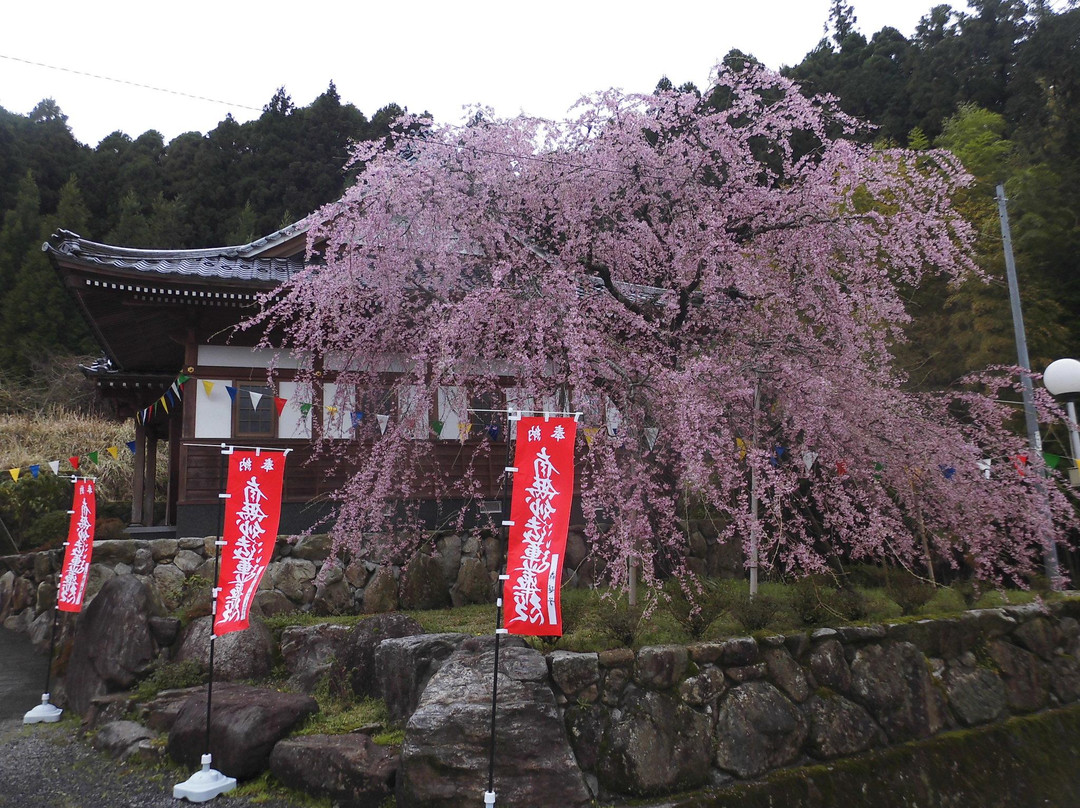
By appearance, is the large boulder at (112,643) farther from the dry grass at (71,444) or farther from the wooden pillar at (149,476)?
the dry grass at (71,444)

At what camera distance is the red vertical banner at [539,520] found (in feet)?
17.5

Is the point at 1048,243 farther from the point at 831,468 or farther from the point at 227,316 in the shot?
the point at 227,316

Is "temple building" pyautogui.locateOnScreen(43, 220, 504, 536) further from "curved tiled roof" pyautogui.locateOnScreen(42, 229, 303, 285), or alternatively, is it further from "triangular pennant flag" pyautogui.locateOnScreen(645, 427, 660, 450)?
"triangular pennant flag" pyautogui.locateOnScreen(645, 427, 660, 450)

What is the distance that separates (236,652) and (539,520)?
16.8 ft

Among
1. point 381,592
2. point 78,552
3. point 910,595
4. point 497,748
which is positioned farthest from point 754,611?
point 78,552

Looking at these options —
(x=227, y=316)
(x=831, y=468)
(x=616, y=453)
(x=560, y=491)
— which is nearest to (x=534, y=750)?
(x=560, y=491)

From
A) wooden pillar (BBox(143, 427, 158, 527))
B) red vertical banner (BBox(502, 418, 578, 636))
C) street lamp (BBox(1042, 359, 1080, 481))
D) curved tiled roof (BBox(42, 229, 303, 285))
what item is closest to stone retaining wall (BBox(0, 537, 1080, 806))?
red vertical banner (BBox(502, 418, 578, 636))

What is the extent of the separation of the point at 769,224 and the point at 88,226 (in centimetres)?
3232

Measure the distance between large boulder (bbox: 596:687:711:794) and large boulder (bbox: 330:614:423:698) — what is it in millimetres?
2731

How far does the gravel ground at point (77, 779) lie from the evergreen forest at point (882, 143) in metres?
9.12

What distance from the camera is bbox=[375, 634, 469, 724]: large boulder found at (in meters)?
6.50

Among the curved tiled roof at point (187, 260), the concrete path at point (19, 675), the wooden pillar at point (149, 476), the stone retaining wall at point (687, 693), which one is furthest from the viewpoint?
the wooden pillar at point (149, 476)

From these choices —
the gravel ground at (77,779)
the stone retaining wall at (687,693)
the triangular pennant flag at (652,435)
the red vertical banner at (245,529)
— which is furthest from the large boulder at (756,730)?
the red vertical banner at (245,529)

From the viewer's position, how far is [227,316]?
10.7m
